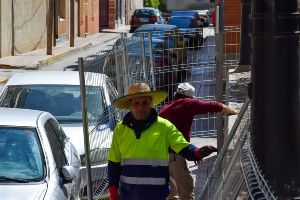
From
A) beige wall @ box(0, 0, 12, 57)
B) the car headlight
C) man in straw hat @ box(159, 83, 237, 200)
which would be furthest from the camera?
beige wall @ box(0, 0, 12, 57)

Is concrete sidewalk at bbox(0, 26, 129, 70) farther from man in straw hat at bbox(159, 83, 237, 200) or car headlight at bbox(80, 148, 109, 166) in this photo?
man in straw hat at bbox(159, 83, 237, 200)

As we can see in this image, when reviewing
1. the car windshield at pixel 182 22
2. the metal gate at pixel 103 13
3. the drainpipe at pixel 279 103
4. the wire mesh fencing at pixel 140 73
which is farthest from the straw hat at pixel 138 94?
the metal gate at pixel 103 13

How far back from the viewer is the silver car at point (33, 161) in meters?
6.36

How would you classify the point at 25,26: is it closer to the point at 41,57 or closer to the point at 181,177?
the point at 41,57

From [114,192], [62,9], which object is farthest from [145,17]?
[114,192]

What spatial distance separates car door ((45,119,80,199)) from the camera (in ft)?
22.1

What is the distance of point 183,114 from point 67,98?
306cm

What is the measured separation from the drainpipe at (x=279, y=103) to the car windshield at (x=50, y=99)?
190 inches

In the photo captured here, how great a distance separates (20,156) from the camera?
22.5 feet

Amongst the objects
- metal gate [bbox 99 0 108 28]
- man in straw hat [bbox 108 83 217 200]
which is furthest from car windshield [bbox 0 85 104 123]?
metal gate [bbox 99 0 108 28]

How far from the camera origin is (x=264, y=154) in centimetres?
527

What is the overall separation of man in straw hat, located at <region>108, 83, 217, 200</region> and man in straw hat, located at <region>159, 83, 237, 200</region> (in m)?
1.87

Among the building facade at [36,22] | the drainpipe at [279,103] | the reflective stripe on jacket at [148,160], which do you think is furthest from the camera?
the building facade at [36,22]

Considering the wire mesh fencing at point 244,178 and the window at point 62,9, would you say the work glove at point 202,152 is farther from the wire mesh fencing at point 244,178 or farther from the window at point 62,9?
the window at point 62,9
